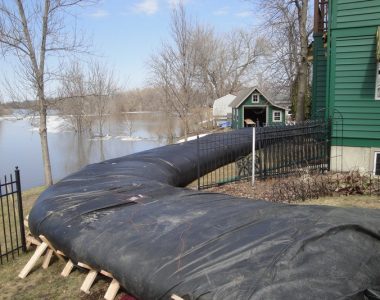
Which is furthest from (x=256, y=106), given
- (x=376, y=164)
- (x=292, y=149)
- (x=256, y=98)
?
(x=376, y=164)

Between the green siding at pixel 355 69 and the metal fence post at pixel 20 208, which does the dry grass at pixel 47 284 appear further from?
the green siding at pixel 355 69

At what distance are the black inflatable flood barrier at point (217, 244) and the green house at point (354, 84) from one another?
6.17m

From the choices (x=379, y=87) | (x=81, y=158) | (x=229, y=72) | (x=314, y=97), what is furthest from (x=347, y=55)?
(x=229, y=72)

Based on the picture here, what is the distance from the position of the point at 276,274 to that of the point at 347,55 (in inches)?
335

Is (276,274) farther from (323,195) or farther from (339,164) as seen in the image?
(339,164)

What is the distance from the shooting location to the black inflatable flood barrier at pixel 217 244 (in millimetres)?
2662

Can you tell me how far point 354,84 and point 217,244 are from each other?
8001 millimetres

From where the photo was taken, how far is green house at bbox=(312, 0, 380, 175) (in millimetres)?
9242

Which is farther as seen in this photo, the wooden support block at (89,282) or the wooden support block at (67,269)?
the wooden support block at (67,269)

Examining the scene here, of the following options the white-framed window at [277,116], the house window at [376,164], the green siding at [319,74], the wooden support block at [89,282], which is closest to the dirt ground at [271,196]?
the house window at [376,164]

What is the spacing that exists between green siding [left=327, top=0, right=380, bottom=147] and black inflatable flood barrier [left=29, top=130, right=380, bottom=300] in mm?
→ 6230

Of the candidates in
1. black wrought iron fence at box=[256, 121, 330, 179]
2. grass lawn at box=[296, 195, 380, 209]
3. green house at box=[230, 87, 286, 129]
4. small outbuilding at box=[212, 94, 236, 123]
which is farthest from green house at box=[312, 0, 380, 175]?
small outbuilding at box=[212, 94, 236, 123]

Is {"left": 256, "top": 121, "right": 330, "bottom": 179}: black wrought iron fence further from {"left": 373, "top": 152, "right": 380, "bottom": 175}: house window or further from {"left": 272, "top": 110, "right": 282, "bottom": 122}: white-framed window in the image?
{"left": 272, "top": 110, "right": 282, "bottom": 122}: white-framed window

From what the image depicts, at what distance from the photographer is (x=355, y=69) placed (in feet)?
31.0
